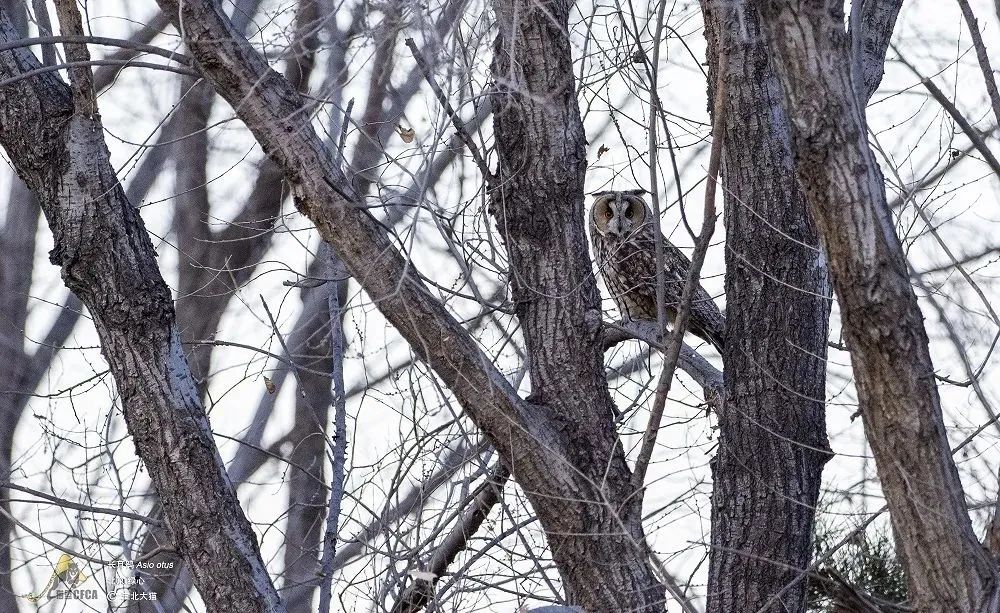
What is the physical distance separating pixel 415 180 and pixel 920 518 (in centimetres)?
151

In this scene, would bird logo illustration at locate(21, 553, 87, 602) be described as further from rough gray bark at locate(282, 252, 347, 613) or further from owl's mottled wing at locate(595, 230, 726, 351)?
owl's mottled wing at locate(595, 230, 726, 351)

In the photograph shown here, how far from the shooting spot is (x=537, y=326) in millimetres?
3529

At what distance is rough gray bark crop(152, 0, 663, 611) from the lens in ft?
10.0

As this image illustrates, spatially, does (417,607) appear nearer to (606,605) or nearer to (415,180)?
(606,605)

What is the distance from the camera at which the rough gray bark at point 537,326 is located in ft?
10.0

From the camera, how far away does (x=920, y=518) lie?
238 cm

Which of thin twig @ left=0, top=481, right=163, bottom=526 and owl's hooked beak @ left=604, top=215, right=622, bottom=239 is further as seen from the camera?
owl's hooked beak @ left=604, top=215, right=622, bottom=239

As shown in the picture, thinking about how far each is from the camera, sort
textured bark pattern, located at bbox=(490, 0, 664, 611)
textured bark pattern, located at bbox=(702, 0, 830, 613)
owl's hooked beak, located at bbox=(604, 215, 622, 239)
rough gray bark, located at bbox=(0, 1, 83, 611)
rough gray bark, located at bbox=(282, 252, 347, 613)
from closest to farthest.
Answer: textured bark pattern, located at bbox=(490, 0, 664, 611) → textured bark pattern, located at bbox=(702, 0, 830, 613) → rough gray bark, located at bbox=(282, 252, 347, 613) → owl's hooked beak, located at bbox=(604, 215, 622, 239) → rough gray bark, located at bbox=(0, 1, 83, 611)

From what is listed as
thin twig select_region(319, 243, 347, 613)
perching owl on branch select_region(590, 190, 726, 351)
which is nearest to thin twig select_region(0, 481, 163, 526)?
thin twig select_region(319, 243, 347, 613)

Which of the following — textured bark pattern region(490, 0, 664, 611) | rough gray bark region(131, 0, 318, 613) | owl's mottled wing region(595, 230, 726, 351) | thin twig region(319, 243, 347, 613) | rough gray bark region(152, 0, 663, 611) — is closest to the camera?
rough gray bark region(152, 0, 663, 611)

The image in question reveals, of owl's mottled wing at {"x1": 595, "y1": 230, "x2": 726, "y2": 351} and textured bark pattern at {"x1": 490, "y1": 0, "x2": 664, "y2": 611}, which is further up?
owl's mottled wing at {"x1": 595, "y1": 230, "x2": 726, "y2": 351}

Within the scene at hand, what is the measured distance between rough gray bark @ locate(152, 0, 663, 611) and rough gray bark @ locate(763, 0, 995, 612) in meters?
0.78

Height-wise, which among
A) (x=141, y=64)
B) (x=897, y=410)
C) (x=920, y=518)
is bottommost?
(x=920, y=518)

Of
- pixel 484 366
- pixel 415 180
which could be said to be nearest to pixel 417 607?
pixel 484 366
